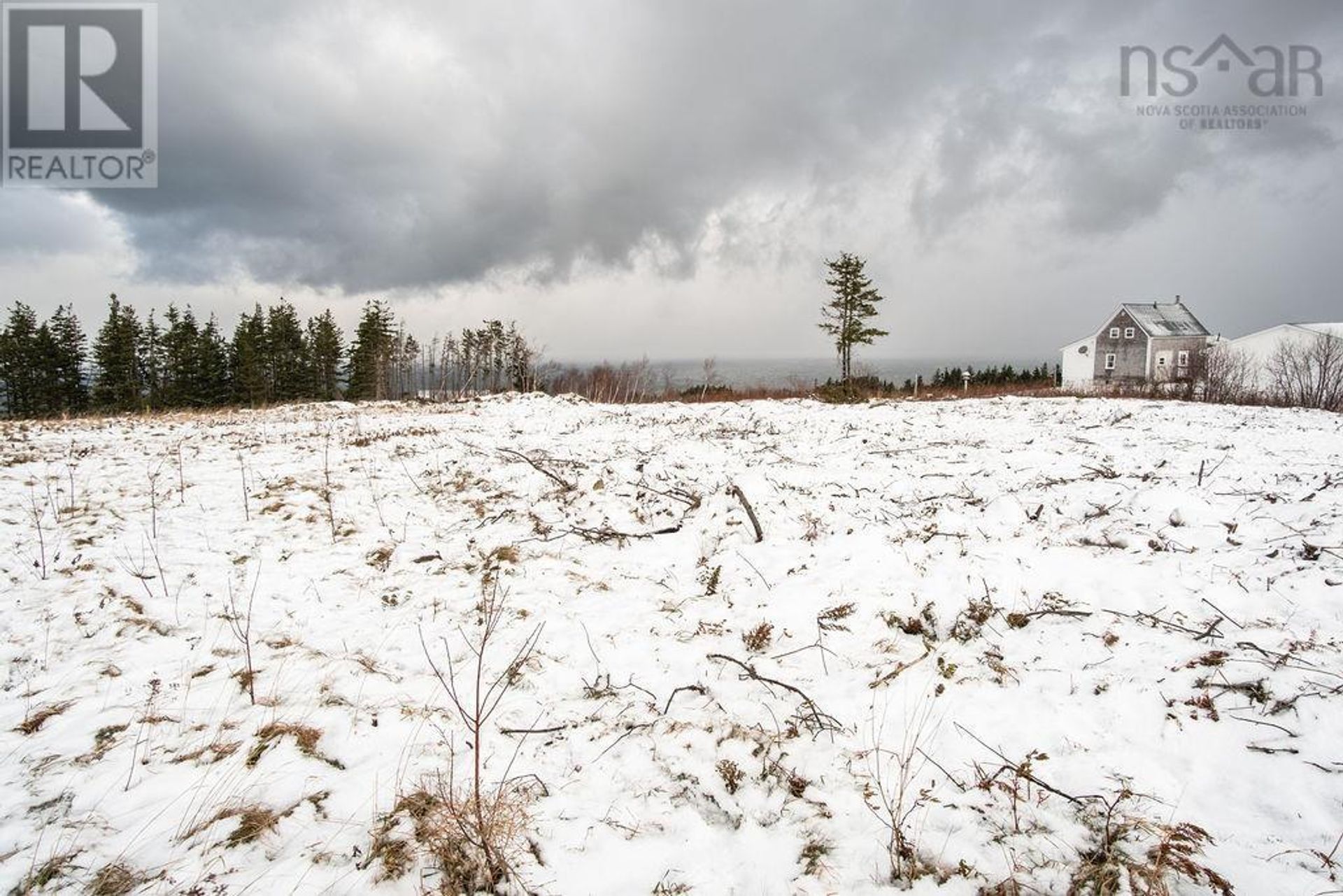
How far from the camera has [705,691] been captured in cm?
360

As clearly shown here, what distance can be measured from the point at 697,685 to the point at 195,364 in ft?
213

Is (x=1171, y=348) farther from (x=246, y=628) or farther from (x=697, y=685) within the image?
(x=246, y=628)

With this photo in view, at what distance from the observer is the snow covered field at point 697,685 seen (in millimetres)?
2396

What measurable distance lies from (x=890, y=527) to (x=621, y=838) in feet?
13.9

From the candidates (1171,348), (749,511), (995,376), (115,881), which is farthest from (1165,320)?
(115,881)

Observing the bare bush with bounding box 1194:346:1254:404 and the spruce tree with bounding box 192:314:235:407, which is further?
the spruce tree with bounding box 192:314:235:407

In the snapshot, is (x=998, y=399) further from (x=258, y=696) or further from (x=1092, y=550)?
(x=258, y=696)

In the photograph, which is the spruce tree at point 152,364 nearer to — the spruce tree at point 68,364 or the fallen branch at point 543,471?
the spruce tree at point 68,364

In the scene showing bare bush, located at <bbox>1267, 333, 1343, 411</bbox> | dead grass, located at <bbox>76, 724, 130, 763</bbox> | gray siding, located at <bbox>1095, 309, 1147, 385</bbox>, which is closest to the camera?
dead grass, located at <bbox>76, 724, 130, 763</bbox>

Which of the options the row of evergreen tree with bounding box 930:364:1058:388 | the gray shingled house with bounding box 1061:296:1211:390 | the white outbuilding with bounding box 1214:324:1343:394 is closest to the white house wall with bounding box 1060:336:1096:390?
the gray shingled house with bounding box 1061:296:1211:390

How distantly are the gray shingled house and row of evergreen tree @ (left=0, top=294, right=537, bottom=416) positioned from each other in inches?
2039

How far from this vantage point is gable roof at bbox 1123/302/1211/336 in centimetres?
4634

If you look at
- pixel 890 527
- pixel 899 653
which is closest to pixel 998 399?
pixel 890 527

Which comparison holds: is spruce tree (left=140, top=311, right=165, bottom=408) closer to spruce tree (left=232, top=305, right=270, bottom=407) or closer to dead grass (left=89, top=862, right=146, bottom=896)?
spruce tree (left=232, top=305, right=270, bottom=407)
